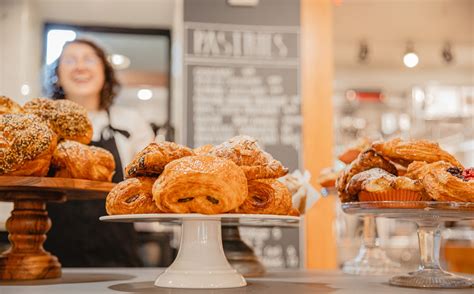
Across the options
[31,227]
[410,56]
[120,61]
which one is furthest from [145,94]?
[31,227]

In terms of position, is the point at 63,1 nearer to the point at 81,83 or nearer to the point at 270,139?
the point at 81,83

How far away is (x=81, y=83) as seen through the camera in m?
3.06

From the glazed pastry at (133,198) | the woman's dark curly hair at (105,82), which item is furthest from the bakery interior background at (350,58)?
the glazed pastry at (133,198)

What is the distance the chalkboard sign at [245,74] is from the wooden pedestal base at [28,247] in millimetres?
1814

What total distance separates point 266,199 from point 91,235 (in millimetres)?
2089

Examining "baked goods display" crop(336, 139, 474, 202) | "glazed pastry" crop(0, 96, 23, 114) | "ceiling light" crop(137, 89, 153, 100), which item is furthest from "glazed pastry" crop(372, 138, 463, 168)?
"ceiling light" crop(137, 89, 153, 100)

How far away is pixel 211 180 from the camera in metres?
1.13

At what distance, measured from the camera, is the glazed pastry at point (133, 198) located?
1.23 m

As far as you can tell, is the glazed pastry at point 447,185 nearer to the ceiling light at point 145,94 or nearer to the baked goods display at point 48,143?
the baked goods display at point 48,143

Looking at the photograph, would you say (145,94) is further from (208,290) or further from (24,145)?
(208,290)

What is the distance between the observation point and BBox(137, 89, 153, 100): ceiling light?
17.6 ft

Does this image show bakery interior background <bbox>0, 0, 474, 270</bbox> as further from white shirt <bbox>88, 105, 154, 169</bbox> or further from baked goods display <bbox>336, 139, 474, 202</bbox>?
baked goods display <bbox>336, 139, 474, 202</bbox>

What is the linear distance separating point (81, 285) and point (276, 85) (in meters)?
2.26

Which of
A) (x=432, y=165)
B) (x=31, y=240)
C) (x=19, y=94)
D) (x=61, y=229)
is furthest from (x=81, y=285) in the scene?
(x=19, y=94)
